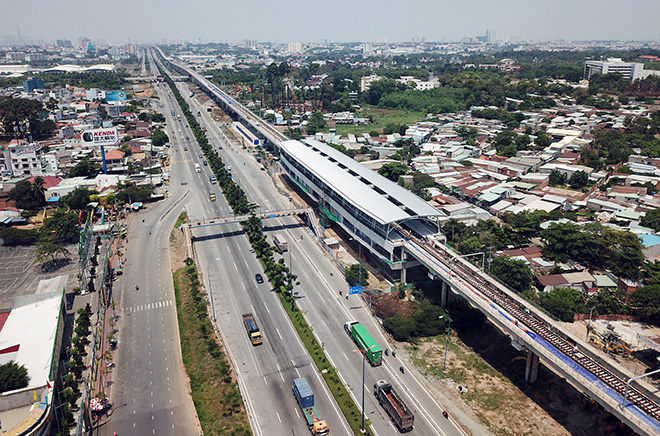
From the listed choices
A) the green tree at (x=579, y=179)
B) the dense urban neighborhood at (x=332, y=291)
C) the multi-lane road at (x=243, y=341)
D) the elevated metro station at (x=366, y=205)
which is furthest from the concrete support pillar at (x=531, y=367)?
the green tree at (x=579, y=179)

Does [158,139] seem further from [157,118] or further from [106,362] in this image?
[106,362]

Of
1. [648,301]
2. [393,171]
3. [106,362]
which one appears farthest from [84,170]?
[648,301]

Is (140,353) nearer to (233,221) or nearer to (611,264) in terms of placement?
(233,221)

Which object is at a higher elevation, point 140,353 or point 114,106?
point 114,106

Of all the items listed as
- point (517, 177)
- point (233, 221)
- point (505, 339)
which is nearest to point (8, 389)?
point (233, 221)

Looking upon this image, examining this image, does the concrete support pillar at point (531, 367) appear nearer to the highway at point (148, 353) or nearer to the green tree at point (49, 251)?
the highway at point (148, 353)

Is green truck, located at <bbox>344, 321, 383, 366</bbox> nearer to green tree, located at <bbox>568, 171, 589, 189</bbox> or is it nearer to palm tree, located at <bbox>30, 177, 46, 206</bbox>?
green tree, located at <bbox>568, 171, 589, 189</bbox>
